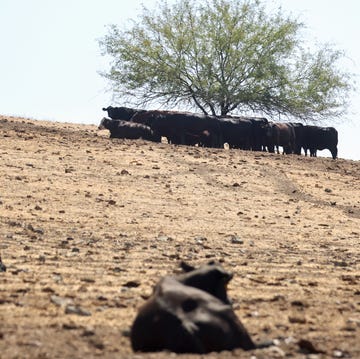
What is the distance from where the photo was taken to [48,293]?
31.3 feet

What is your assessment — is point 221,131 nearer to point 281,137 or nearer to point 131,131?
point 281,137

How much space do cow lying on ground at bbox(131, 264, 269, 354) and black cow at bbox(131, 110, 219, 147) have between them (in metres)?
27.1

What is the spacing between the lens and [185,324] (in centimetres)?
691

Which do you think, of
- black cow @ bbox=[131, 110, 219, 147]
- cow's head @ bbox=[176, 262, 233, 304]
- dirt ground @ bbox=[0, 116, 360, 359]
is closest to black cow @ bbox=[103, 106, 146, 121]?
black cow @ bbox=[131, 110, 219, 147]

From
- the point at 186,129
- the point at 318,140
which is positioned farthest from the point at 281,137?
the point at 186,129

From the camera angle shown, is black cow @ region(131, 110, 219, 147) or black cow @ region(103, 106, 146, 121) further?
black cow @ region(103, 106, 146, 121)

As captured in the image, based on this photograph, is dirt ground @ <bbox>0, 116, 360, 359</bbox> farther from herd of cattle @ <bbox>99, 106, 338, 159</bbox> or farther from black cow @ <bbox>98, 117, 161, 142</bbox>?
herd of cattle @ <bbox>99, 106, 338, 159</bbox>

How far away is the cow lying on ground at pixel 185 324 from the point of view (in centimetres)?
691

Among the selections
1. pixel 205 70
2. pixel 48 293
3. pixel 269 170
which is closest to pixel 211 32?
pixel 205 70

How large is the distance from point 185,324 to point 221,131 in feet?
93.0

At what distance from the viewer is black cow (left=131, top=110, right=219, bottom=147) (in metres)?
34.5

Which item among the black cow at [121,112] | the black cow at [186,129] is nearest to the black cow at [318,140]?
the black cow at [186,129]

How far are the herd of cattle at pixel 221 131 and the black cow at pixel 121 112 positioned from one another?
0.95 m

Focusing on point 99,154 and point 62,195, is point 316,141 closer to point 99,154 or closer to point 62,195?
point 99,154
